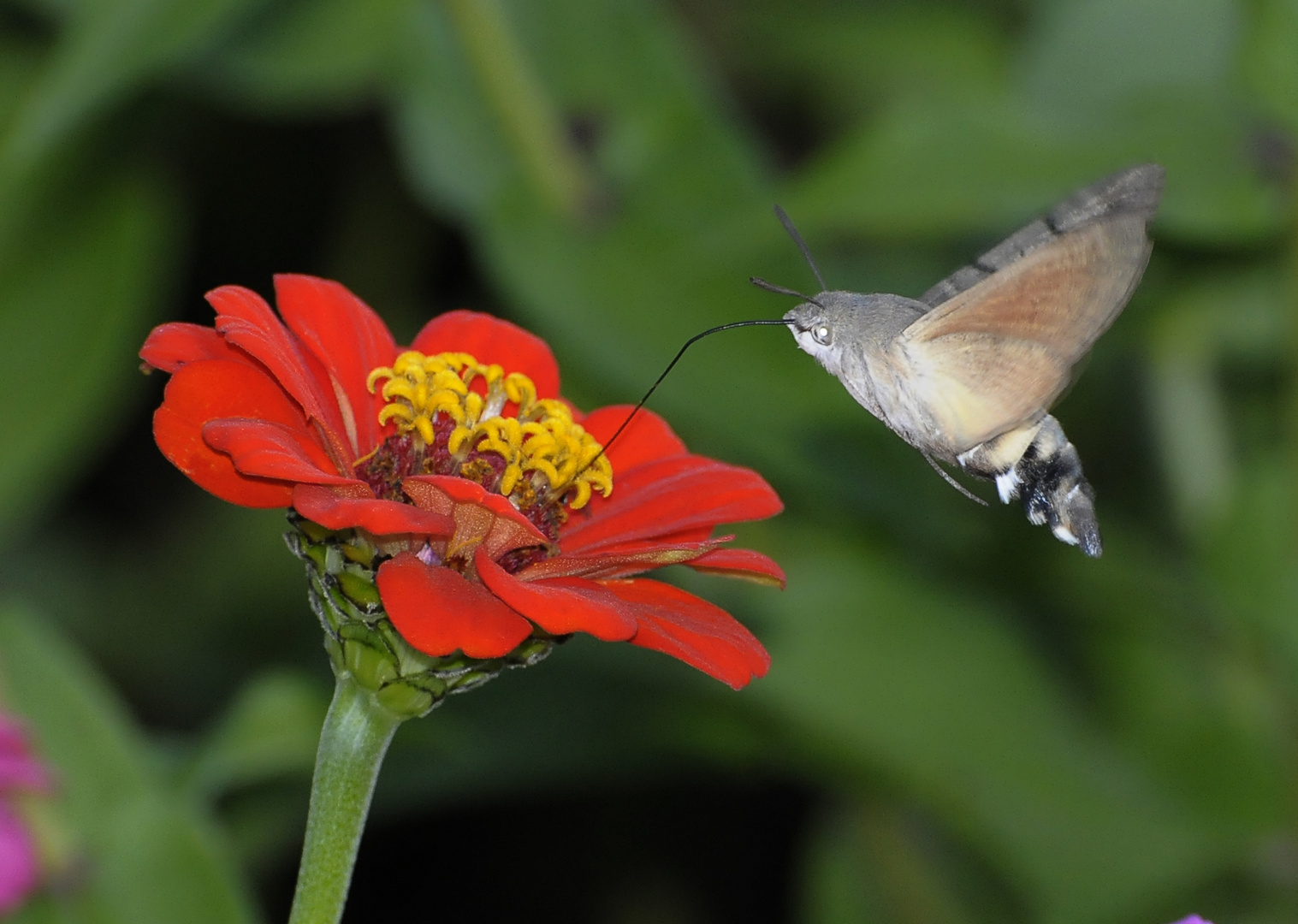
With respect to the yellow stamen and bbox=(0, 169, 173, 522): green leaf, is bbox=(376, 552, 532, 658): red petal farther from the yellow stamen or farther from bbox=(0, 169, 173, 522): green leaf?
bbox=(0, 169, 173, 522): green leaf

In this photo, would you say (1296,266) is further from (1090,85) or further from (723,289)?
(723,289)

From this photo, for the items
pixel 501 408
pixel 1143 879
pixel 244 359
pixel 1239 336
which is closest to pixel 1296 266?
pixel 1239 336

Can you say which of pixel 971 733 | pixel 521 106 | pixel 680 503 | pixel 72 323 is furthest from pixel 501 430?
pixel 72 323

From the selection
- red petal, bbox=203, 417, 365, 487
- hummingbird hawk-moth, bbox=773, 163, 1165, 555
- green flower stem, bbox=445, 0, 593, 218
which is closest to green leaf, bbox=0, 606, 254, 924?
red petal, bbox=203, 417, 365, 487

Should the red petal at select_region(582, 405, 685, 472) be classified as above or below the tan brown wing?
above

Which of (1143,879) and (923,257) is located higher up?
Result: (923,257)

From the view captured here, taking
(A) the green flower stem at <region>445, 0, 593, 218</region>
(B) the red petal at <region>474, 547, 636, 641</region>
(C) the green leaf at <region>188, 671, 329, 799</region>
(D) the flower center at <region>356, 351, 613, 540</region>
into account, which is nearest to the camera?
(B) the red petal at <region>474, 547, 636, 641</region>

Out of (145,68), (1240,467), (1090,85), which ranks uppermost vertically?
(145,68)

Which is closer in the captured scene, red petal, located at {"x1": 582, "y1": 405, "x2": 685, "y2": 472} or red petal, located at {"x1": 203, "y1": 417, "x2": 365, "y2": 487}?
red petal, located at {"x1": 203, "y1": 417, "x2": 365, "y2": 487}
